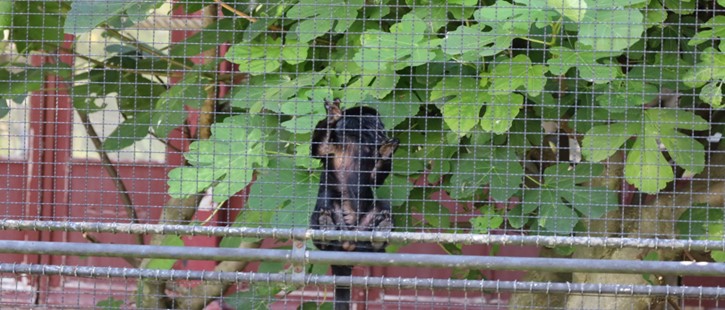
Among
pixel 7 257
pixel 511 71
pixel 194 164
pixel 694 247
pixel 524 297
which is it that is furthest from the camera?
pixel 7 257

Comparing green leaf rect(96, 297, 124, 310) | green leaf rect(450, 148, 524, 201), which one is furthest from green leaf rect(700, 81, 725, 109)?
green leaf rect(96, 297, 124, 310)

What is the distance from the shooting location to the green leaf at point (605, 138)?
3.89m

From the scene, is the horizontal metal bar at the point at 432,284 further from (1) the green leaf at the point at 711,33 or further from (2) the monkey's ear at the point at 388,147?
(1) the green leaf at the point at 711,33

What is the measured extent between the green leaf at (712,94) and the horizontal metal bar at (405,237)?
0.82 m

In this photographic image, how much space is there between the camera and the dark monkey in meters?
3.81

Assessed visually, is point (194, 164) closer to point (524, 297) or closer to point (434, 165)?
point (434, 165)

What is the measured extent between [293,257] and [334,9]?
1220 millimetres

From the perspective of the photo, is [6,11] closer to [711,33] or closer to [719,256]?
[711,33]

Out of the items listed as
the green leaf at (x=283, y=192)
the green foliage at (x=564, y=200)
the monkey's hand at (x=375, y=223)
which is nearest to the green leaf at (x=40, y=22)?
the green leaf at (x=283, y=192)

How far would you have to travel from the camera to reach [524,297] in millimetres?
4621

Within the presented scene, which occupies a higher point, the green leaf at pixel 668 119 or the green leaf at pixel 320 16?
the green leaf at pixel 320 16

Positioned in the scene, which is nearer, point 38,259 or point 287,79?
→ point 287,79

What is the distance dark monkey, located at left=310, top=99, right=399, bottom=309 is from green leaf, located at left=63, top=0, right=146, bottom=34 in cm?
96

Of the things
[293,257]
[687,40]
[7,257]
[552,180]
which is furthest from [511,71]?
[7,257]
